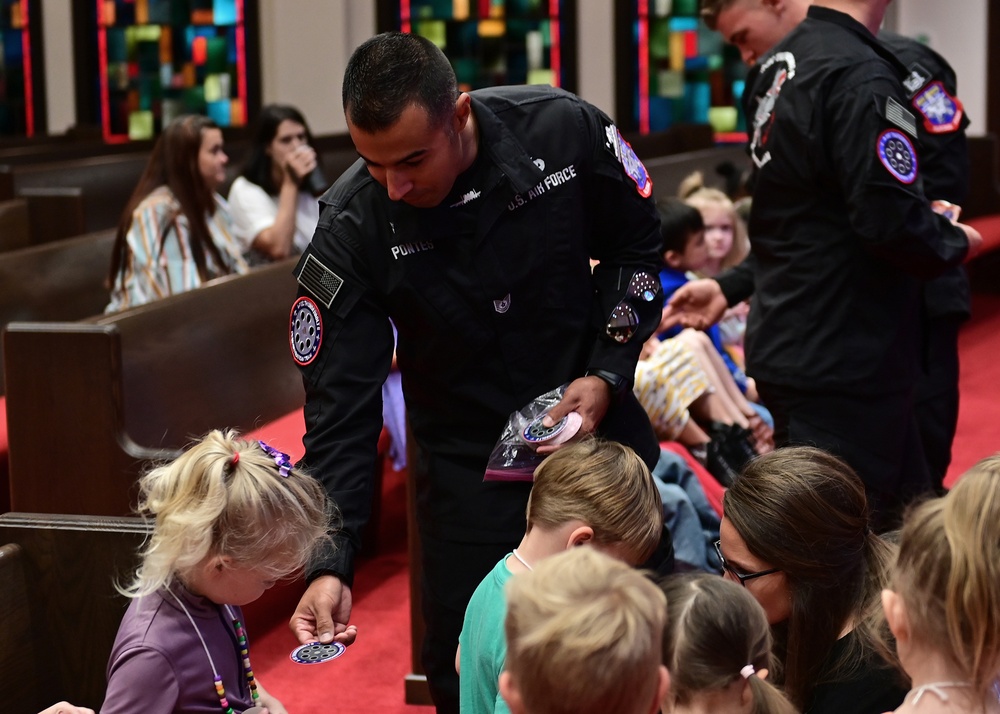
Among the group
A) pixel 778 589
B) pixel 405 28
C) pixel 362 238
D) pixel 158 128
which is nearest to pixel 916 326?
pixel 778 589

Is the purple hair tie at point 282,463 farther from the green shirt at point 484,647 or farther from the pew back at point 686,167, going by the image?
the pew back at point 686,167

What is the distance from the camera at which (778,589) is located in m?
2.20

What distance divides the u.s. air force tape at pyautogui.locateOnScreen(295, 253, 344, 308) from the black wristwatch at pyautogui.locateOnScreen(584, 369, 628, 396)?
47 cm

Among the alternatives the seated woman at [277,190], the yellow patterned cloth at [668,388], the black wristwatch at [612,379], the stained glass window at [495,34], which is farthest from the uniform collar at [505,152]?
the stained glass window at [495,34]

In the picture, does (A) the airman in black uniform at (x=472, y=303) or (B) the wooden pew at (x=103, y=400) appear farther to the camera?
(B) the wooden pew at (x=103, y=400)

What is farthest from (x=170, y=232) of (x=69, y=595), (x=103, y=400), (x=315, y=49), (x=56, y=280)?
(x=315, y=49)

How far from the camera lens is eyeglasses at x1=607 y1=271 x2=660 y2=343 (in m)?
2.34

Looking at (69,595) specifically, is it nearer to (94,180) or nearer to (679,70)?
(94,180)

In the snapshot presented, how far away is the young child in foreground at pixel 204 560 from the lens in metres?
2.09

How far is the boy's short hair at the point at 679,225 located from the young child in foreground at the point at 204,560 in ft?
8.12

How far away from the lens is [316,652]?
190 centimetres

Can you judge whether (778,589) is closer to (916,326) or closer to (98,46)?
(916,326)

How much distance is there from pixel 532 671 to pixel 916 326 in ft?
6.12

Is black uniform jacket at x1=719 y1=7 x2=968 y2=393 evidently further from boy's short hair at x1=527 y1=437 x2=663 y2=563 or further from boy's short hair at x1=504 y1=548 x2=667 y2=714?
boy's short hair at x1=504 y1=548 x2=667 y2=714
